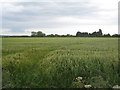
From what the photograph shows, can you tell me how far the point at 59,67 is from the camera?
566 centimetres

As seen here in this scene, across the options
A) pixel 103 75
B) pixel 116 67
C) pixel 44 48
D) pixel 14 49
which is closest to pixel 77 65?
pixel 103 75

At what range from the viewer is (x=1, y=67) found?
585cm

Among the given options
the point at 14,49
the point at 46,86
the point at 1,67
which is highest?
the point at 14,49

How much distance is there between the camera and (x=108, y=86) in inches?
202

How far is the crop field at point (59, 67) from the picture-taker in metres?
5.30

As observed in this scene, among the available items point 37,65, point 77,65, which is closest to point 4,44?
point 37,65

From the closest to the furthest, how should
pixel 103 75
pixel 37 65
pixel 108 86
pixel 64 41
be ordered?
pixel 108 86 → pixel 103 75 → pixel 37 65 → pixel 64 41

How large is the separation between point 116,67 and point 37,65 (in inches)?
90.9

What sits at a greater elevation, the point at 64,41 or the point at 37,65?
the point at 64,41

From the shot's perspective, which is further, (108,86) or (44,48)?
(44,48)

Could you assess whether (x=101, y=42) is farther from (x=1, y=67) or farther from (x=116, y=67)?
(x=1, y=67)

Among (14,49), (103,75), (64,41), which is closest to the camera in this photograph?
(103,75)

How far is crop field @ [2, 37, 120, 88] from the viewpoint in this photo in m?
5.30

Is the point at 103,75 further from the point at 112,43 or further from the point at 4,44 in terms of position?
the point at 4,44
